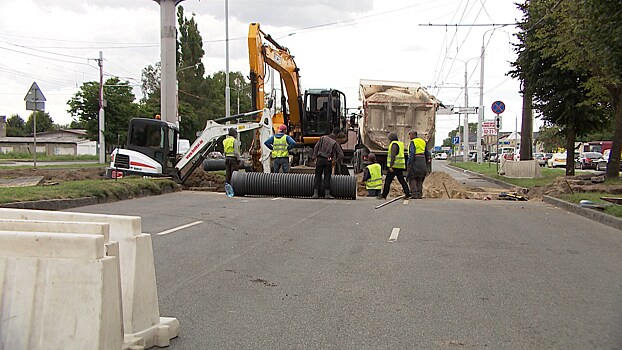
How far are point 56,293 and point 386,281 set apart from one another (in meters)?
3.83

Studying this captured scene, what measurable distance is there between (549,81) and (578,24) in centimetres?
862

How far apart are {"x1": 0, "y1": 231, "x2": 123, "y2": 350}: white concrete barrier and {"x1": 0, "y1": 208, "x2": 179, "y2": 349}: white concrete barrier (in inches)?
23.9

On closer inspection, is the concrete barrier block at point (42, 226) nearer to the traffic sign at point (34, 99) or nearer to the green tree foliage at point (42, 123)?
the traffic sign at point (34, 99)

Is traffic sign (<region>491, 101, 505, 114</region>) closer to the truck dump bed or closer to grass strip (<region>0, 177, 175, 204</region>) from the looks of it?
the truck dump bed

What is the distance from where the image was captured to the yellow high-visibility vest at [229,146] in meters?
18.9

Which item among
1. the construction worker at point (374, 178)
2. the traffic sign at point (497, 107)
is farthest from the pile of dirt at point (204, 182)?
the traffic sign at point (497, 107)

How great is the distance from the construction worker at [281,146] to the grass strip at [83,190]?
3584 millimetres

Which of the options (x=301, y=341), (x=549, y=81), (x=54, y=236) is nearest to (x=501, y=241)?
(x=301, y=341)

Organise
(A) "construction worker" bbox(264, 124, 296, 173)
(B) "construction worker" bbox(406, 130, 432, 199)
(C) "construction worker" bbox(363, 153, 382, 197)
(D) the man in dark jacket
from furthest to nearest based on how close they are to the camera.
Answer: (C) "construction worker" bbox(363, 153, 382, 197) < (A) "construction worker" bbox(264, 124, 296, 173) < (B) "construction worker" bbox(406, 130, 432, 199) < (D) the man in dark jacket

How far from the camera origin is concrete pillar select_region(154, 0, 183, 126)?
28.3 meters

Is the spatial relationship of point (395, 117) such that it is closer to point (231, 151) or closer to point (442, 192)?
point (442, 192)

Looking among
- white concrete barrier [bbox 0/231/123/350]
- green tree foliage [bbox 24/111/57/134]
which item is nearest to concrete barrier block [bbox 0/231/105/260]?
white concrete barrier [bbox 0/231/123/350]

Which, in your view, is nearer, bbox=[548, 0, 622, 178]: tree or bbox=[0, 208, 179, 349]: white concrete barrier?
bbox=[0, 208, 179, 349]: white concrete barrier

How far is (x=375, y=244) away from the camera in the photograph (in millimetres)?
8992
